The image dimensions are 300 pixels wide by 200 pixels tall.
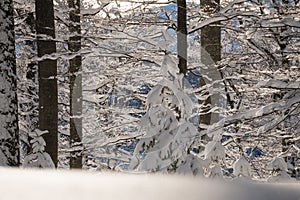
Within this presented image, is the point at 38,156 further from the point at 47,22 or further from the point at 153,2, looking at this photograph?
the point at 153,2

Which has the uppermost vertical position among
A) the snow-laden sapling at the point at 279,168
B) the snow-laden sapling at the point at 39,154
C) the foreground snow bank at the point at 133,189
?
the foreground snow bank at the point at 133,189

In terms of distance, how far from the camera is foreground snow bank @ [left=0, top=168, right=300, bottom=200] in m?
0.60

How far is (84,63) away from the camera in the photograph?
1341cm

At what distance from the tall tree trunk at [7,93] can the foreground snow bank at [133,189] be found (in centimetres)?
565

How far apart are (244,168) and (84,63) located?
649 centimetres

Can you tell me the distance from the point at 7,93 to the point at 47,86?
8.17 feet

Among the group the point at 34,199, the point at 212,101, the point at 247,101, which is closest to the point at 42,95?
the point at 212,101

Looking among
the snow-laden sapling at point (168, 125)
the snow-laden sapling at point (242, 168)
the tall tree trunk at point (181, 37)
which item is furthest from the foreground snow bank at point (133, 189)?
the snow-laden sapling at point (242, 168)

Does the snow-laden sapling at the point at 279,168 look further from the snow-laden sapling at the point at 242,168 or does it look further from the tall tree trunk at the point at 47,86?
the tall tree trunk at the point at 47,86

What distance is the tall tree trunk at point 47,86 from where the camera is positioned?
28.2ft

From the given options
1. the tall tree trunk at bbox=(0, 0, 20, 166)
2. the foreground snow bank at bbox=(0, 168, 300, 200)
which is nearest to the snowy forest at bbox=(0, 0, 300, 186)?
the tall tree trunk at bbox=(0, 0, 20, 166)

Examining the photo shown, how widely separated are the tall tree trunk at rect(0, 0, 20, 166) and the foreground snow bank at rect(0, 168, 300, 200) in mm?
5650

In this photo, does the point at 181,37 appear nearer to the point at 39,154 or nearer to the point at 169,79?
the point at 169,79

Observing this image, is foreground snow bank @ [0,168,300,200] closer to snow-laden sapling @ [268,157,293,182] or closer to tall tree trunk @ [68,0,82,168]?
snow-laden sapling @ [268,157,293,182]
